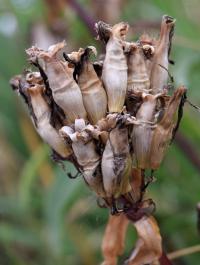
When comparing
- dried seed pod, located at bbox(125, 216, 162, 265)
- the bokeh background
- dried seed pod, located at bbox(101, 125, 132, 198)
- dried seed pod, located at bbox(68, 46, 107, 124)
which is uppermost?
dried seed pod, located at bbox(68, 46, 107, 124)

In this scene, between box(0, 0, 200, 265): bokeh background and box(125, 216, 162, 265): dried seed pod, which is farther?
box(0, 0, 200, 265): bokeh background

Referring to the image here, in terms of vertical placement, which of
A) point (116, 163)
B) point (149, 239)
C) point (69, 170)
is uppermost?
point (116, 163)

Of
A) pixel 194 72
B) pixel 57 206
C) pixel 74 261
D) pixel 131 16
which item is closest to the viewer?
pixel 57 206

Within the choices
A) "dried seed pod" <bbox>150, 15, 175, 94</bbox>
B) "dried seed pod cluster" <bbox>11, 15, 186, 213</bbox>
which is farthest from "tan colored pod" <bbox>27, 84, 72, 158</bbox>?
"dried seed pod" <bbox>150, 15, 175, 94</bbox>

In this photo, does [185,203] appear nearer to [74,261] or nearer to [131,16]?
[74,261]

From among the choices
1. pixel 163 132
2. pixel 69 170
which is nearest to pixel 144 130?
pixel 163 132

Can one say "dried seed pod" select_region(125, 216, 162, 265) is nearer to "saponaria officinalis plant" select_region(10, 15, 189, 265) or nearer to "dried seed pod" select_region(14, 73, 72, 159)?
"saponaria officinalis plant" select_region(10, 15, 189, 265)

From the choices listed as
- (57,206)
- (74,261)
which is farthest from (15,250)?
(57,206)

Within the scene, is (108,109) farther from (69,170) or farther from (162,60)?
(69,170)
